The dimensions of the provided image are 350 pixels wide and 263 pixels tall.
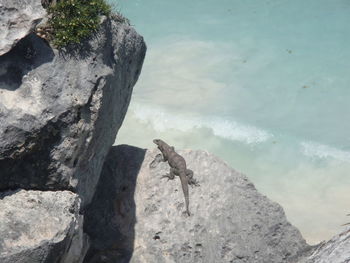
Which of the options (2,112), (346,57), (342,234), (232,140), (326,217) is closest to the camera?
(342,234)

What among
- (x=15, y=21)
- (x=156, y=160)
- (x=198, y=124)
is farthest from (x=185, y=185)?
(x=198, y=124)

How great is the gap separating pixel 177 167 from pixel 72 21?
298 cm

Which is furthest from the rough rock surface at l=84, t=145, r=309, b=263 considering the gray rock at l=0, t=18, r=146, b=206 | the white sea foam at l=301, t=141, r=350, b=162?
the white sea foam at l=301, t=141, r=350, b=162

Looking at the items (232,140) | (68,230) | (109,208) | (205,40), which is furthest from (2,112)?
(205,40)

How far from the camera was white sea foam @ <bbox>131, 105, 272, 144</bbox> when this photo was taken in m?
14.5

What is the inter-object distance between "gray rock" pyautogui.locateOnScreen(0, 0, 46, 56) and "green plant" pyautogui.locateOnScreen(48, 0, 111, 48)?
0.43 m

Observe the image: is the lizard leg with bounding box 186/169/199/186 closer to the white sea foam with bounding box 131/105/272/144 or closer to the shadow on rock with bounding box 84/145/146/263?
the shadow on rock with bounding box 84/145/146/263

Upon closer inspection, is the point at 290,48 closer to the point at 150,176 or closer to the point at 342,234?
the point at 150,176

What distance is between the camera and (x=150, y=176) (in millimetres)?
8781

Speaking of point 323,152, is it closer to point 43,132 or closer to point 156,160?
point 156,160

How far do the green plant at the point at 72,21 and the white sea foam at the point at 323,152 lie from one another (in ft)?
28.1

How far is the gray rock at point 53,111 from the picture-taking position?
5848 mm

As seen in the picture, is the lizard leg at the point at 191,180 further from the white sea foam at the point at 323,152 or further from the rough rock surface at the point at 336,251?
the white sea foam at the point at 323,152

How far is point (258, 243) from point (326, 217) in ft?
12.6
